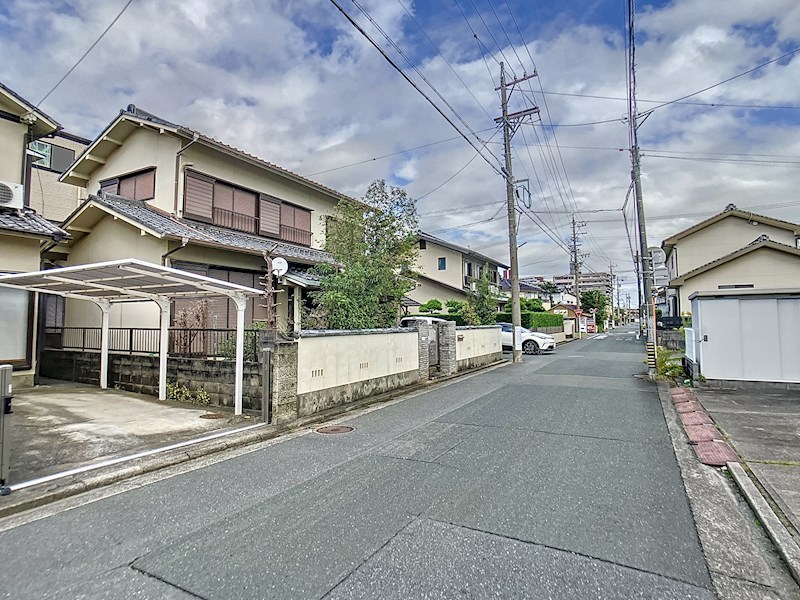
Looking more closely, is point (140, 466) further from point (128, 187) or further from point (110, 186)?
point (110, 186)

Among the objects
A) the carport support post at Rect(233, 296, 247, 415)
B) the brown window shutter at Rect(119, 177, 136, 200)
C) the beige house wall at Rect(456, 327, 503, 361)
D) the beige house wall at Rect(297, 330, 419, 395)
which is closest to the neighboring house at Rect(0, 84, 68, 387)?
the brown window shutter at Rect(119, 177, 136, 200)

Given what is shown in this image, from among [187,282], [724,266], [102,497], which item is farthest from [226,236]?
[724,266]

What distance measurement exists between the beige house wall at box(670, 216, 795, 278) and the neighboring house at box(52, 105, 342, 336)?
21928 millimetres

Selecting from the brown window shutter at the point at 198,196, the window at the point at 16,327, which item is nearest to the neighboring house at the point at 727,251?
the brown window shutter at the point at 198,196

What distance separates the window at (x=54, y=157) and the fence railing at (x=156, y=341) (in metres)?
9.74

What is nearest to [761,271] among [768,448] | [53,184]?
[768,448]

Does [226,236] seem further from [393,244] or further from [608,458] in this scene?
[608,458]

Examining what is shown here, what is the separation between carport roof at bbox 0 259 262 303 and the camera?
627cm

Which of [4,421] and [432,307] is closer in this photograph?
[4,421]

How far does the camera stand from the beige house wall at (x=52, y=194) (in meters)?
17.2

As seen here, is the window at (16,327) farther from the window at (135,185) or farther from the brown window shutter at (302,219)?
the brown window shutter at (302,219)

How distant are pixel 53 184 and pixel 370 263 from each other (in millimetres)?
15859

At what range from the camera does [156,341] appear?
9.77 m

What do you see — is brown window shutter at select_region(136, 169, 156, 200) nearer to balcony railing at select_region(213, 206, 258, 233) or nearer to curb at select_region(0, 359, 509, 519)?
balcony railing at select_region(213, 206, 258, 233)
